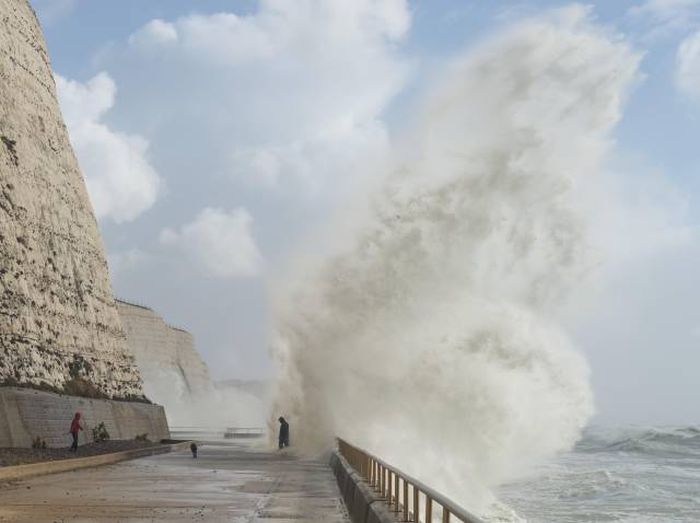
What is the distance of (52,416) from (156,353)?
6549cm

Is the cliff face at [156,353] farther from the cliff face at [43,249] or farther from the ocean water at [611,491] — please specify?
the ocean water at [611,491]

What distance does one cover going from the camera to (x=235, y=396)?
412ft

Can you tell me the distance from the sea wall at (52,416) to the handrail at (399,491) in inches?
377

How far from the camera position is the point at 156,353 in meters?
91.1

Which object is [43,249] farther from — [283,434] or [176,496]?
[176,496]

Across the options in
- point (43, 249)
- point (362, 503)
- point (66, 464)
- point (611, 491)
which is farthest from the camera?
point (43, 249)

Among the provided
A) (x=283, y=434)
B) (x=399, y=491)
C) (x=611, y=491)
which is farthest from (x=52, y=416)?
(x=611, y=491)

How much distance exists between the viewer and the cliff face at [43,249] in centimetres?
2959

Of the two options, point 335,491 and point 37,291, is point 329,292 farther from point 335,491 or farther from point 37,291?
point 335,491

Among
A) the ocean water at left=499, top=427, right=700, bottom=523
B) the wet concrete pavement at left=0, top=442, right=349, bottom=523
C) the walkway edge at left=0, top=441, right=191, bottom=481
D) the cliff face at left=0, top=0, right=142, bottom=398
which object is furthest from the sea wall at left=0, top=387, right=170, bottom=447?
the ocean water at left=499, top=427, right=700, bottom=523

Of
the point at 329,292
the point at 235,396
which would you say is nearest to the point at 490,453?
the point at 329,292

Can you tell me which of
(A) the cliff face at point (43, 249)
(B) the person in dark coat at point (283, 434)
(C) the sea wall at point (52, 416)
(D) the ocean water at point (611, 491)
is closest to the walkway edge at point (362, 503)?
(D) the ocean water at point (611, 491)

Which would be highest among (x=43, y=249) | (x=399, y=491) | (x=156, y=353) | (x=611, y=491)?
(x=156, y=353)

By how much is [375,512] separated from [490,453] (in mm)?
24438
